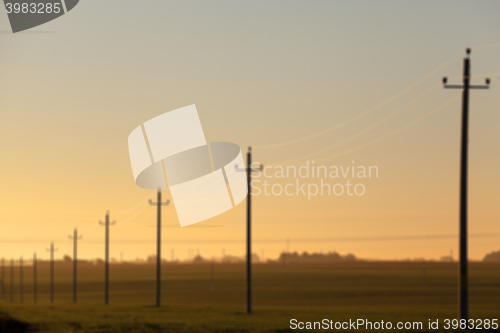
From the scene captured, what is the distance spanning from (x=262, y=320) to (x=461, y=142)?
16.2 m

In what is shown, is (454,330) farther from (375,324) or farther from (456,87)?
(456,87)

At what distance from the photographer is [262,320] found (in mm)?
36000

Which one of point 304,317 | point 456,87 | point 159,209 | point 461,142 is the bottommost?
point 304,317

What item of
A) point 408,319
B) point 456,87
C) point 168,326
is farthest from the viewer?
point 408,319

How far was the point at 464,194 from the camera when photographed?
2894 cm

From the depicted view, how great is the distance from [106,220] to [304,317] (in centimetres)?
4508

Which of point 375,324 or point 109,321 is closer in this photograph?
point 375,324

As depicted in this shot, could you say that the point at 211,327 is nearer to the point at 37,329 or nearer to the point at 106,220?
the point at 37,329

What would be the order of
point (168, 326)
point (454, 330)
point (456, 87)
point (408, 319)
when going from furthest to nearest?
point (408, 319)
point (168, 326)
point (456, 87)
point (454, 330)

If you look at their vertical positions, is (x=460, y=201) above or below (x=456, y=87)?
below

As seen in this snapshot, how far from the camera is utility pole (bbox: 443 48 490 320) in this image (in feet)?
92.8

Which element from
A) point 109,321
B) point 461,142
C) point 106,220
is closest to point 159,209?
point 106,220

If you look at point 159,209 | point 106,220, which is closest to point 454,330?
point 159,209

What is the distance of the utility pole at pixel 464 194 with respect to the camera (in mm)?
28281
